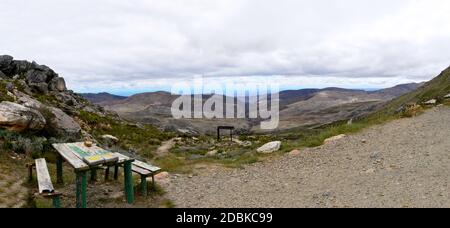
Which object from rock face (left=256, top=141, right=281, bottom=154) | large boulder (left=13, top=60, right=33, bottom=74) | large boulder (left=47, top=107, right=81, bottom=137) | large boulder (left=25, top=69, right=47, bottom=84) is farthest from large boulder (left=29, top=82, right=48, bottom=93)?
rock face (left=256, top=141, right=281, bottom=154)

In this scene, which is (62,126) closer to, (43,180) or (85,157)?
(85,157)

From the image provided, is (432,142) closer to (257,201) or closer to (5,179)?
(257,201)

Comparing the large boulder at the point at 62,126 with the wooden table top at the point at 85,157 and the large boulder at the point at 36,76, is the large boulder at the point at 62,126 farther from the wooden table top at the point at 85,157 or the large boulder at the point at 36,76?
the large boulder at the point at 36,76

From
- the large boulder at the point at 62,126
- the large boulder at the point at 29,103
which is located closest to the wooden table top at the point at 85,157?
the large boulder at the point at 62,126

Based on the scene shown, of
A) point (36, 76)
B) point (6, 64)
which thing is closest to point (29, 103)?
point (36, 76)

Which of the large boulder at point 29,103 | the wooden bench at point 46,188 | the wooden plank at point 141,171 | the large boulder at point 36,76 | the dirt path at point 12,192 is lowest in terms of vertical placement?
the dirt path at point 12,192
